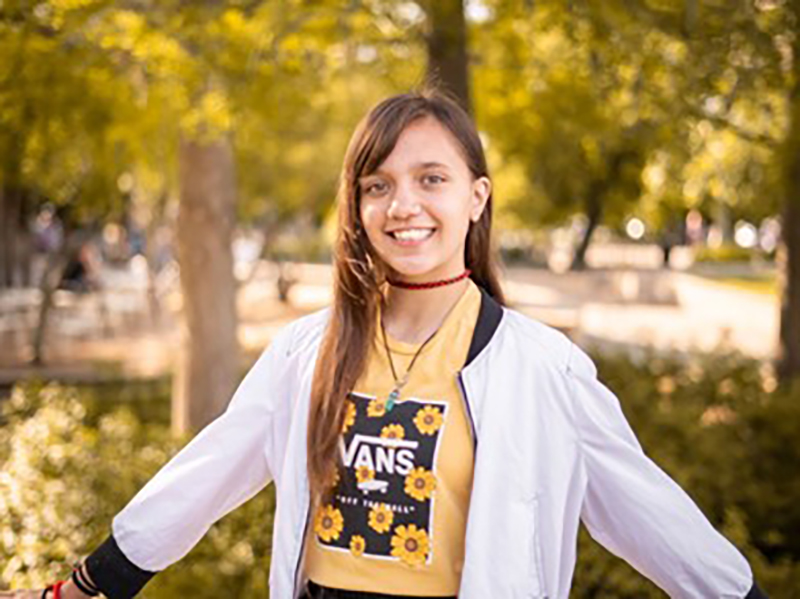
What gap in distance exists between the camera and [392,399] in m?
2.02

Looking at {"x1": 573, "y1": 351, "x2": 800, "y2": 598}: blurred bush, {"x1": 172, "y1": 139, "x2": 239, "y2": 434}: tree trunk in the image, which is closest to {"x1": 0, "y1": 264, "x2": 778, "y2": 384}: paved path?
{"x1": 573, "y1": 351, "x2": 800, "y2": 598}: blurred bush

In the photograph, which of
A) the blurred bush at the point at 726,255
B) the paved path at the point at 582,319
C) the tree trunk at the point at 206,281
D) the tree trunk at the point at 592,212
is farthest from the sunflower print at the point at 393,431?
the blurred bush at the point at 726,255

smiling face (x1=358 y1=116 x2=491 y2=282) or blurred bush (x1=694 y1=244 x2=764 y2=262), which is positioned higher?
smiling face (x1=358 y1=116 x2=491 y2=282)

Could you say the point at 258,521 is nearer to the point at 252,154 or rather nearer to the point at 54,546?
the point at 54,546

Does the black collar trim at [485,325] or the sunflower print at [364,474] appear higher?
the black collar trim at [485,325]

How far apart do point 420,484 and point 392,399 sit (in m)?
0.18

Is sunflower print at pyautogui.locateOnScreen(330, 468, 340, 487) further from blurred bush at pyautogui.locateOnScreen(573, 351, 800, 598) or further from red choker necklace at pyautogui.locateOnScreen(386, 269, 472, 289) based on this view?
blurred bush at pyautogui.locateOnScreen(573, 351, 800, 598)

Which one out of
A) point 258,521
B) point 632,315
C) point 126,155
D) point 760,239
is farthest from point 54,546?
point 760,239

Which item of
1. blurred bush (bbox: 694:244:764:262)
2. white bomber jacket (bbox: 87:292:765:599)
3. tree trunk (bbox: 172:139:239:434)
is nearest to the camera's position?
white bomber jacket (bbox: 87:292:765:599)

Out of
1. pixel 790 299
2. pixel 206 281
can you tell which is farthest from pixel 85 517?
pixel 790 299

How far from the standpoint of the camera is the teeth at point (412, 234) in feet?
6.77

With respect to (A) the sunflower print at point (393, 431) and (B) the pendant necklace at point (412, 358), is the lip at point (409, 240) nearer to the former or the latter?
(B) the pendant necklace at point (412, 358)

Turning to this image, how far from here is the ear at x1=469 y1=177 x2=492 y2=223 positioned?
2166 mm

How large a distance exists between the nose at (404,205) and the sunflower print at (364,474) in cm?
52
